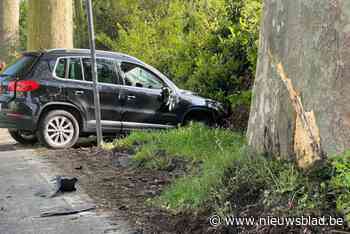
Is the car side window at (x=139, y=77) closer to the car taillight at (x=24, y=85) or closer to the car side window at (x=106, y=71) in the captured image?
the car side window at (x=106, y=71)

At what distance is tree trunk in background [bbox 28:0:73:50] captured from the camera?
14297 mm

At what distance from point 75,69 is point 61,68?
0.30 m

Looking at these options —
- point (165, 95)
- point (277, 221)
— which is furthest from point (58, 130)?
point (277, 221)

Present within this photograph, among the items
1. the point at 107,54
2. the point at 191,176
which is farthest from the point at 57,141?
the point at 191,176

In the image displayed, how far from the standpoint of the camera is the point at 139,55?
17.3 m

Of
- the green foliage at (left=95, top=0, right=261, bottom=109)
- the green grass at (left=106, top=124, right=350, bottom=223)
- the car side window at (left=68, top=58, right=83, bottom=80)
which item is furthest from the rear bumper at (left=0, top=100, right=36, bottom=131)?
the green grass at (left=106, top=124, right=350, bottom=223)

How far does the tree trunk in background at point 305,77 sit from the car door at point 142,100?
5.91 metres

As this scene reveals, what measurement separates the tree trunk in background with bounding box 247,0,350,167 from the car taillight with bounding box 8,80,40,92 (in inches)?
228

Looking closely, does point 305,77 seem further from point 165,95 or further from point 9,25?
point 9,25

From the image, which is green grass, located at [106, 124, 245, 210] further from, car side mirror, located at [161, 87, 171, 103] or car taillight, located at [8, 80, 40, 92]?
car taillight, located at [8, 80, 40, 92]

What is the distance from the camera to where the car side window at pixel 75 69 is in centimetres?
1123

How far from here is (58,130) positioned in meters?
11.0

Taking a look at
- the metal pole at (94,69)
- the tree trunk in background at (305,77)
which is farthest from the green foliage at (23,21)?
the tree trunk in background at (305,77)

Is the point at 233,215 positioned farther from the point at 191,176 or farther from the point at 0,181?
the point at 0,181
